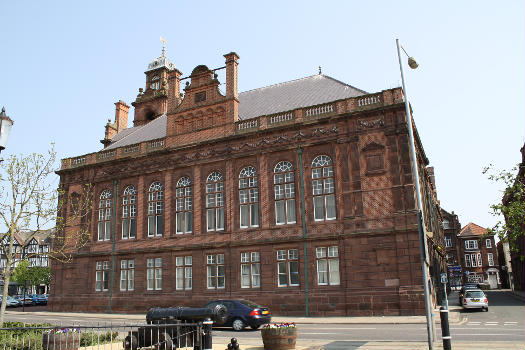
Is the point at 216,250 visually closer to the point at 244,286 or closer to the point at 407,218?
the point at 244,286

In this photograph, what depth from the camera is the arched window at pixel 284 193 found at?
95.7 feet

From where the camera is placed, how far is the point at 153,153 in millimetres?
34875

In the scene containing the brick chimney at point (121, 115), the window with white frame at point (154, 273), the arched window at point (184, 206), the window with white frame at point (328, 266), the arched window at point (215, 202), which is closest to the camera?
the window with white frame at point (328, 266)

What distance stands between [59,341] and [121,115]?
3855 cm

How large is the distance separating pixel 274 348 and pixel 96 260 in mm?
26628

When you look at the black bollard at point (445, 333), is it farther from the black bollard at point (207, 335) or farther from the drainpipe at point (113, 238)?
the drainpipe at point (113, 238)

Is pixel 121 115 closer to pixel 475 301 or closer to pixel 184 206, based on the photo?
pixel 184 206

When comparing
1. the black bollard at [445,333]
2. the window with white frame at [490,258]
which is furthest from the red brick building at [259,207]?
the window with white frame at [490,258]

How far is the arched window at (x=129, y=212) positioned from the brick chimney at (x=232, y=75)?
439 inches

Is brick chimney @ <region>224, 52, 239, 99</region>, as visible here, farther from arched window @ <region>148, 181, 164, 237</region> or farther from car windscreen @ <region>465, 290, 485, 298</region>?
car windscreen @ <region>465, 290, 485, 298</region>

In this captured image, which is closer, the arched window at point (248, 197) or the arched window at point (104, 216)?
the arched window at point (248, 197)

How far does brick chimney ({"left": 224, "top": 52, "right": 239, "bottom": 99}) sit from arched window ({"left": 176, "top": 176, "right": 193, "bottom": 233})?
7.22 metres

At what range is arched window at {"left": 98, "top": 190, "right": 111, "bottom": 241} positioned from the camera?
3620 centimetres

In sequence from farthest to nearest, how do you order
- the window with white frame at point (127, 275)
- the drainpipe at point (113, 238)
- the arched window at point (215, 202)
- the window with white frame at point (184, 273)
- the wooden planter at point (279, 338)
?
1. the drainpipe at point (113, 238)
2. the window with white frame at point (127, 275)
3. the arched window at point (215, 202)
4. the window with white frame at point (184, 273)
5. the wooden planter at point (279, 338)
